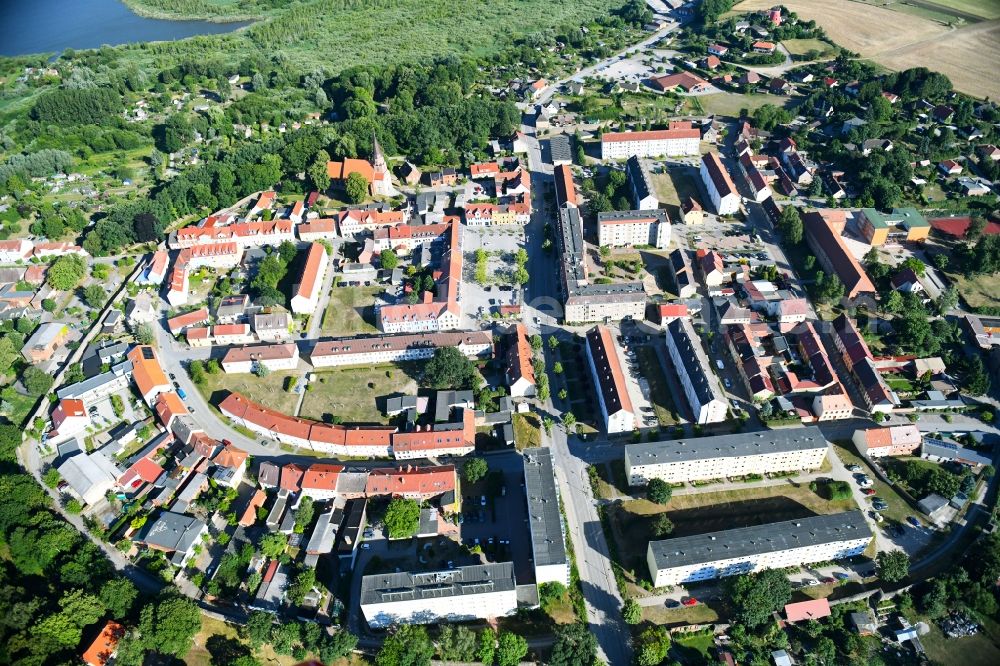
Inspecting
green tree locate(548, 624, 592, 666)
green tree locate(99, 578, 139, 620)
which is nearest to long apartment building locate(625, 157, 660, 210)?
green tree locate(548, 624, 592, 666)

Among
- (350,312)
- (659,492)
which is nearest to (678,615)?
(659,492)

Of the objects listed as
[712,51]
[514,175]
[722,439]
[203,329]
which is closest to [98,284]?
[203,329]

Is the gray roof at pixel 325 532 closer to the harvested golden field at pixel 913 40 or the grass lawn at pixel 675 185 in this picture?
the grass lawn at pixel 675 185

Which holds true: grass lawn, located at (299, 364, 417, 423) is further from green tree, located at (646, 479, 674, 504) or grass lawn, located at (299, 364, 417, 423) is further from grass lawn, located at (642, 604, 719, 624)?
grass lawn, located at (642, 604, 719, 624)

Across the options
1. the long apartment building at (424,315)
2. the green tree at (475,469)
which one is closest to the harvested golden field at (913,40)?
the long apartment building at (424,315)

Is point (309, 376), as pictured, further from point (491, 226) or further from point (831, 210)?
point (831, 210)
